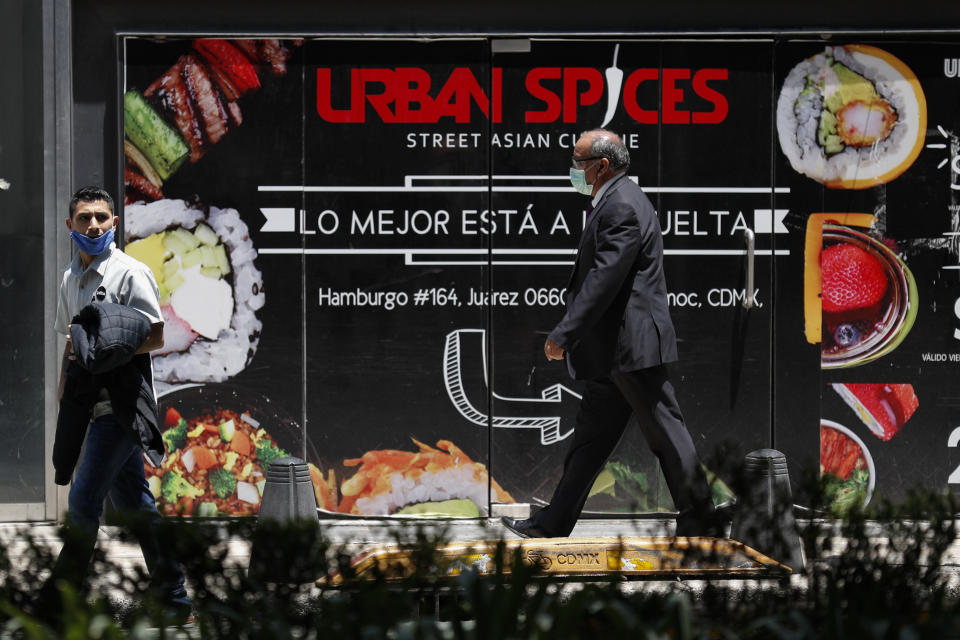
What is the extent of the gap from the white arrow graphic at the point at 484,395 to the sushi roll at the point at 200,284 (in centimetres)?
116

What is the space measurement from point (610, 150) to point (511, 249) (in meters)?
1.49

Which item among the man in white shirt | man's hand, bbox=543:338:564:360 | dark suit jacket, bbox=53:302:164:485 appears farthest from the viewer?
man's hand, bbox=543:338:564:360

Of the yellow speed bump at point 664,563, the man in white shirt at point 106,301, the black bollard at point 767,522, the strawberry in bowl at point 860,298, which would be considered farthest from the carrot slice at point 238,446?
the black bollard at point 767,522

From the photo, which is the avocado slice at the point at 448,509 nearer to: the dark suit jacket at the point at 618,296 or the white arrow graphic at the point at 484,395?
the white arrow graphic at the point at 484,395

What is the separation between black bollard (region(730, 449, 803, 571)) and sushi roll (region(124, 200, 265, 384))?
4.67 m

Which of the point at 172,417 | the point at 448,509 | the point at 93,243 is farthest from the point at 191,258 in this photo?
the point at 93,243

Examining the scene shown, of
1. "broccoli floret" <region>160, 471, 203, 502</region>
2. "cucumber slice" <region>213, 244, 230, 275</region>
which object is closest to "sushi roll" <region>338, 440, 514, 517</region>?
"broccoli floret" <region>160, 471, 203, 502</region>

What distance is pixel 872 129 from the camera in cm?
718

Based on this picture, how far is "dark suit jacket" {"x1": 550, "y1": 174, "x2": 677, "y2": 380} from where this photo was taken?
5496 mm

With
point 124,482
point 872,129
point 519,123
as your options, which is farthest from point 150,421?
point 872,129

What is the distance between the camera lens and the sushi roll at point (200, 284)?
7.12 m

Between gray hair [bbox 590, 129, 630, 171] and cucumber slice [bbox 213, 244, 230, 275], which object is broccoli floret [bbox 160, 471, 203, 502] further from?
gray hair [bbox 590, 129, 630, 171]

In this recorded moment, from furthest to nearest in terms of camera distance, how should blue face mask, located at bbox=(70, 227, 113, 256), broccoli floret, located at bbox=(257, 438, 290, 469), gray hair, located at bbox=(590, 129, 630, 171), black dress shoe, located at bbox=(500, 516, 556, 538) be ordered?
broccoli floret, located at bbox=(257, 438, 290, 469) → gray hair, located at bbox=(590, 129, 630, 171) → black dress shoe, located at bbox=(500, 516, 556, 538) → blue face mask, located at bbox=(70, 227, 113, 256)

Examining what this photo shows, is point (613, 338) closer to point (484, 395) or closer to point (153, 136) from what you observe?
point (484, 395)
